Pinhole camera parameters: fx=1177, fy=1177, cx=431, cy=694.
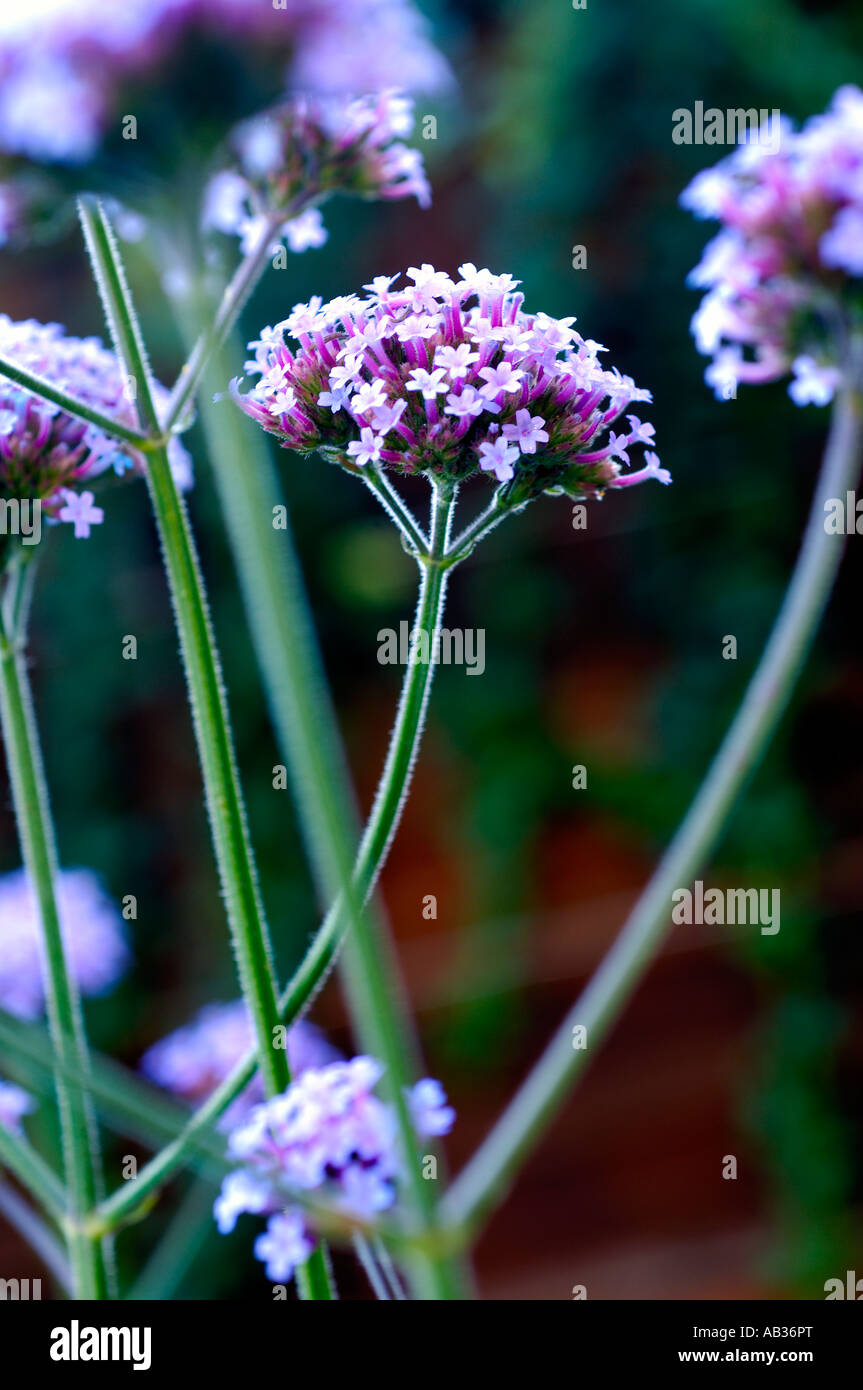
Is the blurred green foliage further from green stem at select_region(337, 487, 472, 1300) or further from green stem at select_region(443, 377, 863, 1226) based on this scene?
green stem at select_region(337, 487, 472, 1300)

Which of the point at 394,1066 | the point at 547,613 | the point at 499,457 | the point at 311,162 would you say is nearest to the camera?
the point at 394,1066

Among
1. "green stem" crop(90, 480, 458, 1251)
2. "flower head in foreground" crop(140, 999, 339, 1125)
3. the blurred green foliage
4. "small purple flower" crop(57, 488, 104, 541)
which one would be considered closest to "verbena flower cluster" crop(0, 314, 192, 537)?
"small purple flower" crop(57, 488, 104, 541)

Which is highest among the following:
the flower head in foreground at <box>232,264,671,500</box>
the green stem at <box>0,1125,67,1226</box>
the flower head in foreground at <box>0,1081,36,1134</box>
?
the flower head in foreground at <box>232,264,671,500</box>

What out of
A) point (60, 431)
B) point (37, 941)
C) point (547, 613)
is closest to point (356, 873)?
point (60, 431)

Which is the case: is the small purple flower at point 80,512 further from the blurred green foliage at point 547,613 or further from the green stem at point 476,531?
the blurred green foliage at point 547,613

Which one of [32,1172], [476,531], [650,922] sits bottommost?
[32,1172]

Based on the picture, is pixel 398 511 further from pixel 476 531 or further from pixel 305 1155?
pixel 305 1155

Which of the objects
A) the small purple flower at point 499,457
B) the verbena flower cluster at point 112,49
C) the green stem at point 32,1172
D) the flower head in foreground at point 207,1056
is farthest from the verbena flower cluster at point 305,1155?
the flower head in foreground at point 207,1056
